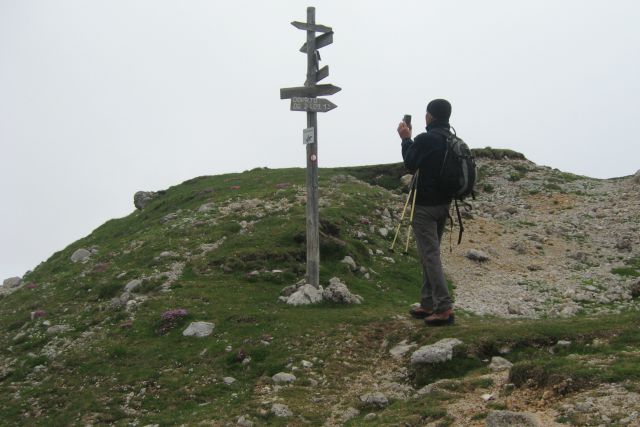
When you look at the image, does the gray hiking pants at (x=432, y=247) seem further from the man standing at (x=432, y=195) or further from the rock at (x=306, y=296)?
the rock at (x=306, y=296)

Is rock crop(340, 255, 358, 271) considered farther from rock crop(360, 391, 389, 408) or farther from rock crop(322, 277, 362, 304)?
rock crop(360, 391, 389, 408)

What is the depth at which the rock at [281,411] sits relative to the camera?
31.2 feet

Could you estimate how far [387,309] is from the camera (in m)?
15.4

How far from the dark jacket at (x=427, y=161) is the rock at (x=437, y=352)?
2895mm

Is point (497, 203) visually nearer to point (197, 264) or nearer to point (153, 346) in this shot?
point (197, 264)

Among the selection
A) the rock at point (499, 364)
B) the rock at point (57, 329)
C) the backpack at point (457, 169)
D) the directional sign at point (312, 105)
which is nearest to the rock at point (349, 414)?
the rock at point (499, 364)

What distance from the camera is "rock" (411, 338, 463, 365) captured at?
10136 millimetres

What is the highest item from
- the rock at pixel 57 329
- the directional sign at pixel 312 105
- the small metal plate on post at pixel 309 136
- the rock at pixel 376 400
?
the directional sign at pixel 312 105

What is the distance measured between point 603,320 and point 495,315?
16.2 ft

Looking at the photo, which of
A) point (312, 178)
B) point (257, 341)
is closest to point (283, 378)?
point (257, 341)

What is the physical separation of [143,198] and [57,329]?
29.2m

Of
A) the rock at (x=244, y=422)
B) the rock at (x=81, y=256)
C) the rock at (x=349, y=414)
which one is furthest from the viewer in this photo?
the rock at (x=81, y=256)

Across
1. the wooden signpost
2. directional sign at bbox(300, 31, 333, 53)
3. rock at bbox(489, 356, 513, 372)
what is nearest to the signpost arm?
the wooden signpost

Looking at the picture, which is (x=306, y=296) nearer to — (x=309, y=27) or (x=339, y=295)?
(x=339, y=295)
